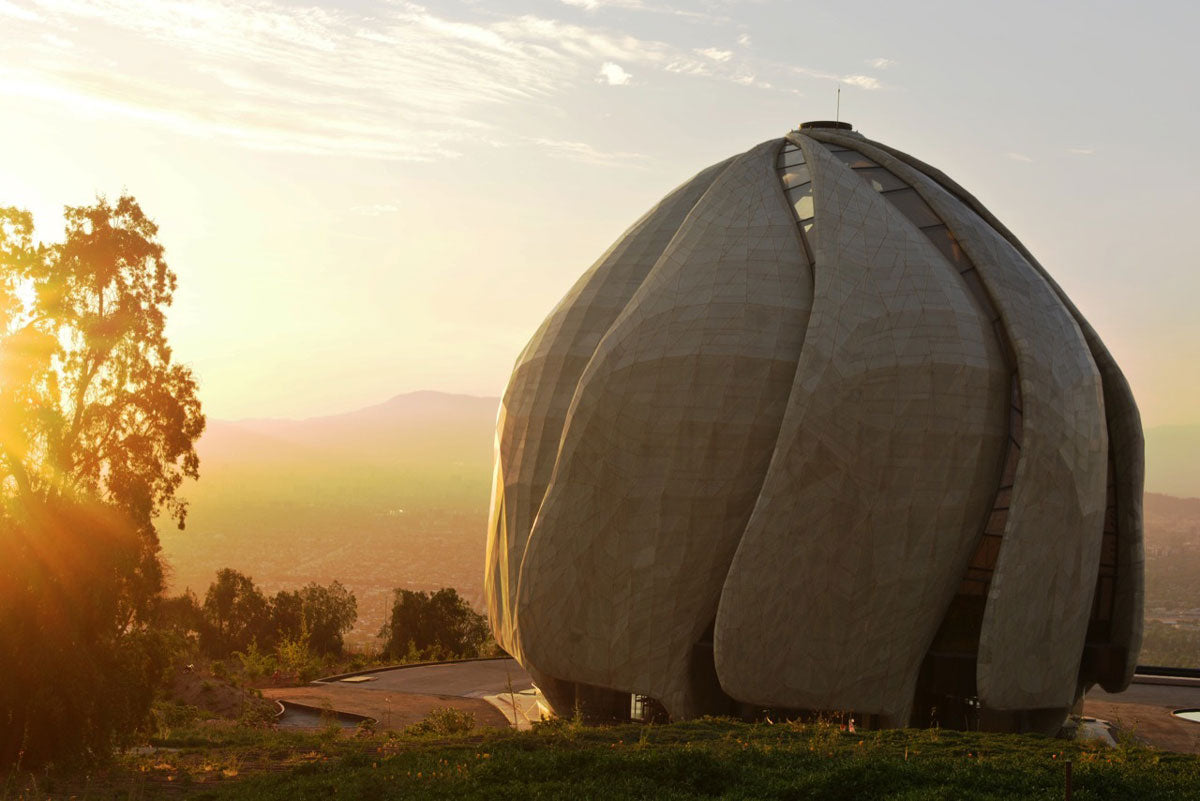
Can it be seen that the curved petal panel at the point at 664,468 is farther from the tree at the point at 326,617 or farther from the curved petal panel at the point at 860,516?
the tree at the point at 326,617

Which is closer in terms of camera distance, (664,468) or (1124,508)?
(664,468)

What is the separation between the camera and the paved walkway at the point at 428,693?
29609 mm

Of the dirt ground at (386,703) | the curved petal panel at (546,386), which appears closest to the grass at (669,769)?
the curved petal panel at (546,386)

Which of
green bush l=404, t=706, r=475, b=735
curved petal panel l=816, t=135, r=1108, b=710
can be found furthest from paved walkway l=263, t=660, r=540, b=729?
curved petal panel l=816, t=135, r=1108, b=710

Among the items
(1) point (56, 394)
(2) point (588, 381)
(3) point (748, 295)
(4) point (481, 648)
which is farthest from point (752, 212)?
(4) point (481, 648)

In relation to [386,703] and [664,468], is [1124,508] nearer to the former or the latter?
[664,468]

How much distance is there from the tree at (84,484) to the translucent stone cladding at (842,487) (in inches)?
335

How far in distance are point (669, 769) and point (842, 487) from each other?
313 inches

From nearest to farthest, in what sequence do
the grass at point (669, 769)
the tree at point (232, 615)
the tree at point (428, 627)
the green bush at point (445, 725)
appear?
the grass at point (669, 769)
the green bush at point (445, 725)
the tree at point (428, 627)
the tree at point (232, 615)

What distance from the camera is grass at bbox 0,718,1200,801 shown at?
595 inches

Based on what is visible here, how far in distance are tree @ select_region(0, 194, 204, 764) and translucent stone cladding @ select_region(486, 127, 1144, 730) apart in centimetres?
851

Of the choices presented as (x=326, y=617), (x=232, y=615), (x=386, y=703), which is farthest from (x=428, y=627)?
(x=386, y=703)

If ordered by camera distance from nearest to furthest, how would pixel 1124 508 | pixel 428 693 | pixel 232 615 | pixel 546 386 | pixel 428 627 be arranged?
pixel 1124 508 → pixel 546 386 → pixel 428 693 → pixel 428 627 → pixel 232 615

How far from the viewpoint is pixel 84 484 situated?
21.0 meters
